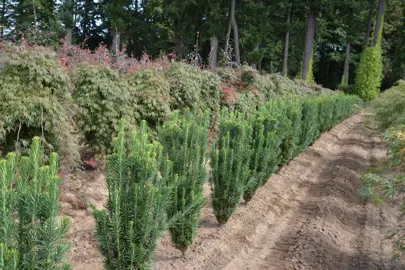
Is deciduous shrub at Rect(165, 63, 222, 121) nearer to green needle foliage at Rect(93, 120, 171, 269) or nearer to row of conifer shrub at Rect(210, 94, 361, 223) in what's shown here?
row of conifer shrub at Rect(210, 94, 361, 223)

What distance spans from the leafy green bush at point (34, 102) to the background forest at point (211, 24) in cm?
1327

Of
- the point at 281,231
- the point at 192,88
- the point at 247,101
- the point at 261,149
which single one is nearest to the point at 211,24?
the point at 247,101

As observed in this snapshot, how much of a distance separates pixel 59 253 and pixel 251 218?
370 cm

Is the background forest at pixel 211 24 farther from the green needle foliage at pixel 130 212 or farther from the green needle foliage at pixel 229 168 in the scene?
the green needle foliage at pixel 130 212

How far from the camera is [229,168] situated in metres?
4.49

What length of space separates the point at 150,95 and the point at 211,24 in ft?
57.9

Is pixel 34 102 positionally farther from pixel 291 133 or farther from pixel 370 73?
pixel 370 73

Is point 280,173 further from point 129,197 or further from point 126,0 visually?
point 126,0

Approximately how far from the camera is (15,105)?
4375 millimetres

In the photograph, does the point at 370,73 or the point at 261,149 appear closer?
the point at 261,149

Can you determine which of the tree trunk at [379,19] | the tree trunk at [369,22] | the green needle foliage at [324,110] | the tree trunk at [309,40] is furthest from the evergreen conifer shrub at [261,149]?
the tree trunk at [369,22]

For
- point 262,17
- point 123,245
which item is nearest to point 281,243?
point 123,245

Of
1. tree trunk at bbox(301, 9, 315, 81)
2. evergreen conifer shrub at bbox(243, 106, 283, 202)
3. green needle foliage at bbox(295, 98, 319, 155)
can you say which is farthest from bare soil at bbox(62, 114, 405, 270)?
tree trunk at bbox(301, 9, 315, 81)

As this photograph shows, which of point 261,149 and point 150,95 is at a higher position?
point 150,95
